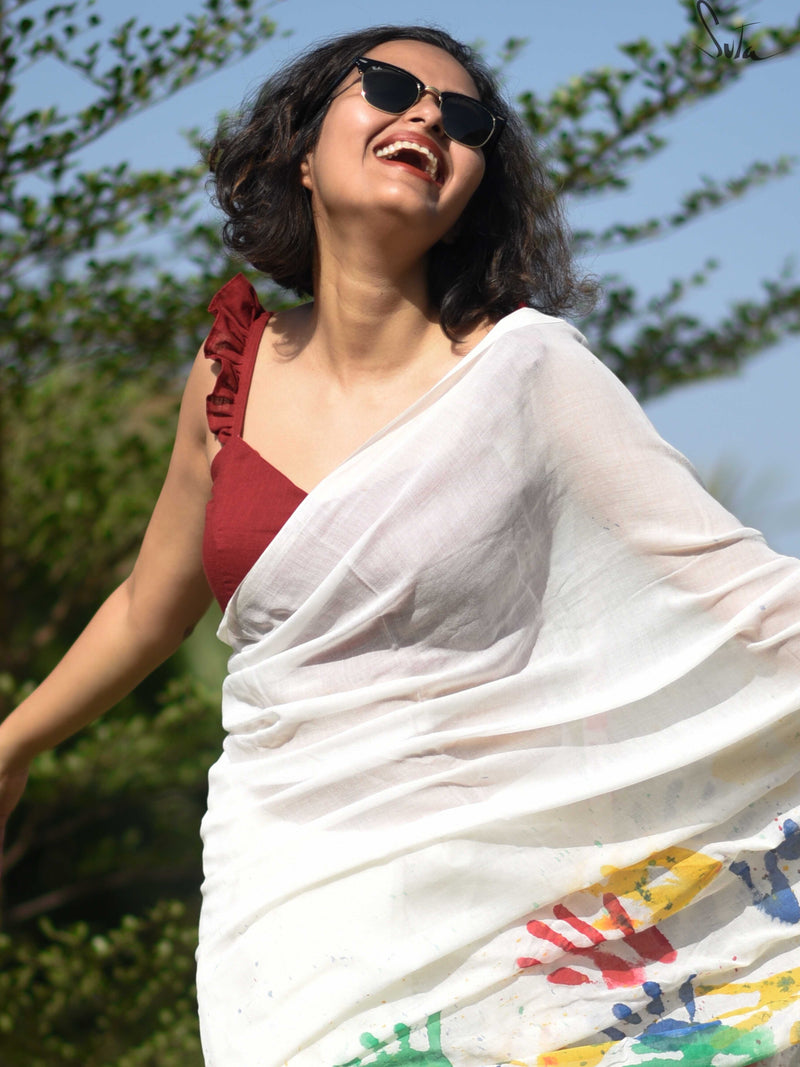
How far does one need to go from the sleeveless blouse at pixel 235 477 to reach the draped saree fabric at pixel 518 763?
81mm

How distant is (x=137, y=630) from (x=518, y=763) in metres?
0.86

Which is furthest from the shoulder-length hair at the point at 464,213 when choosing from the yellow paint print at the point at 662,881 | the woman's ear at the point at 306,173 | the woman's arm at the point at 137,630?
the yellow paint print at the point at 662,881

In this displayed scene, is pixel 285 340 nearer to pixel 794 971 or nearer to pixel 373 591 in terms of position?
pixel 373 591

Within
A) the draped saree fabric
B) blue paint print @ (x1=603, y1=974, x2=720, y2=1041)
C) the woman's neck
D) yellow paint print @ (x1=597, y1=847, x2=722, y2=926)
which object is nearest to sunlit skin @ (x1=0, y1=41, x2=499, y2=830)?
the woman's neck

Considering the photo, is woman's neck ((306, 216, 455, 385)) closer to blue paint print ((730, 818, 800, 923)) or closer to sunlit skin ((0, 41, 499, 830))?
sunlit skin ((0, 41, 499, 830))

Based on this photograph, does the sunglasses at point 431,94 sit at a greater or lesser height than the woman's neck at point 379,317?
greater

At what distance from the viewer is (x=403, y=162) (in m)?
1.93

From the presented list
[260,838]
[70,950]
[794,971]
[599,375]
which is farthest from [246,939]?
[70,950]

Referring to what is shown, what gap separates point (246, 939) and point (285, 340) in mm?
976

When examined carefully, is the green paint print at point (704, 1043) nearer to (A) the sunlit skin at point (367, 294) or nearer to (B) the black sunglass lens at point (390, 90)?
(A) the sunlit skin at point (367, 294)

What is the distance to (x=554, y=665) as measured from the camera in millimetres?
1651

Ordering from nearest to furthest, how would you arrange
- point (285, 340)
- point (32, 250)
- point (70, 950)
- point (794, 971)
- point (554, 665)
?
1. point (794, 971)
2. point (554, 665)
3. point (285, 340)
4. point (32, 250)
5. point (70, 950)

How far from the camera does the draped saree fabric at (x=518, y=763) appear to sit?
5.05 feet

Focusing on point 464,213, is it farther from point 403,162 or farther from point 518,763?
point 518,763
